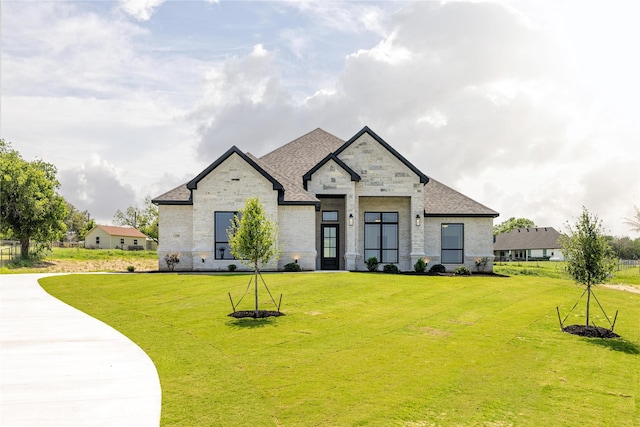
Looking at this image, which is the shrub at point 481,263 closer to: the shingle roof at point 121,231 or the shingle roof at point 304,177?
the shingle roof at point 304,177

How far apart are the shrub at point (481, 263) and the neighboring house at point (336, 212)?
0.72 feet

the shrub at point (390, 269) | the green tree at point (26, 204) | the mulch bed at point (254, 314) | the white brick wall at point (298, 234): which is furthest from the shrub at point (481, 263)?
the green tree at point (26, 204)

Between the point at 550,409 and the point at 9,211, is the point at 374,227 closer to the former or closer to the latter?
the point at 550,409

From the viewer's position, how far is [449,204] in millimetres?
33625

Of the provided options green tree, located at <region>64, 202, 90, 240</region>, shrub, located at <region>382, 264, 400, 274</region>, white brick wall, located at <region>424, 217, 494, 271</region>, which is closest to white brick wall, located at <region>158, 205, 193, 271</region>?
shrub, located at <region>382, 264, 400, 274</region>

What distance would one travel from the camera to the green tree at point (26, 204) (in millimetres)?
49719

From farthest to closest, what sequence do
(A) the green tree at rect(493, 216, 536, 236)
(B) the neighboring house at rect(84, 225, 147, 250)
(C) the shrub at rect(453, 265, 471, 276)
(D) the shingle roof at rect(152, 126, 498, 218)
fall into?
(A) the green tree at rect(493, 216, 536, 236) → (B) the neighboring house at rect(84, 225, 147, 250) → (C) the shrub at rect(453, 265, 471, 276) → (D) the shingle roof at rect(152, 126, 498, 218)

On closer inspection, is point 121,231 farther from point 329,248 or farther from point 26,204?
point 329,248

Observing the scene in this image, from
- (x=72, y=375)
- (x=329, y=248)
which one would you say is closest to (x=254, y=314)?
(x=72, y=375)

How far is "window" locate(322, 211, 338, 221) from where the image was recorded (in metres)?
32.2

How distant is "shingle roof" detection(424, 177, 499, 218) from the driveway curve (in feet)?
73.6

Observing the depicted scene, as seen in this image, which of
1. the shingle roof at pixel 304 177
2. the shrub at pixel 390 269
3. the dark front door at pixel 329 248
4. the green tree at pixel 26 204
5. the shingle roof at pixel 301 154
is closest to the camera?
the shingle roof at pixel 304 177

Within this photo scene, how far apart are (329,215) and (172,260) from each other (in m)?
9.58

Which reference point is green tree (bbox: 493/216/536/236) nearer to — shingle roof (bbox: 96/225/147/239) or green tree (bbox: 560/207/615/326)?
shingle roof (bbox: 96/225/147/239)
